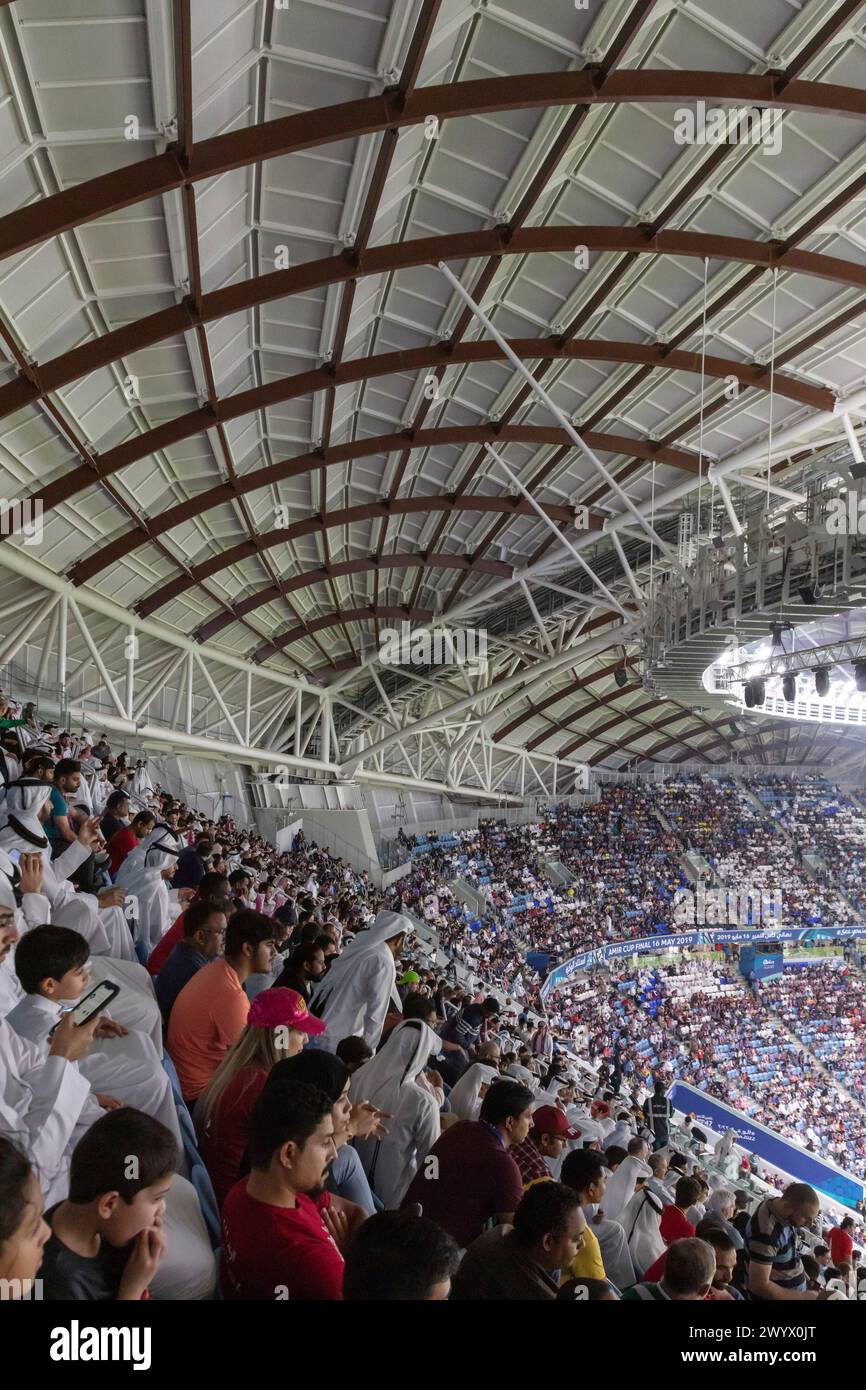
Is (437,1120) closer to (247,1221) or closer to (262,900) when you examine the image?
(247,1221)

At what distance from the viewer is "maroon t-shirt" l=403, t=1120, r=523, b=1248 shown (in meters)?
3.60

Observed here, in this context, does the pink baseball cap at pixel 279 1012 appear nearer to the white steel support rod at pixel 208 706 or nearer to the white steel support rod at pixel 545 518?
the white steel support rod at pixel 545 518

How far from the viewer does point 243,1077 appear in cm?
355

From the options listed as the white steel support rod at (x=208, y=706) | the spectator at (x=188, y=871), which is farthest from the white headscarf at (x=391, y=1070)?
the white steel support rod at (x=208, y=706)

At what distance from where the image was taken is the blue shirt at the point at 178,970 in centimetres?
479

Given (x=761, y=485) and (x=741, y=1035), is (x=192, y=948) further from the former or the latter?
(x=741, y=1035)

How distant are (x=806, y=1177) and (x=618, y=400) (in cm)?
1985

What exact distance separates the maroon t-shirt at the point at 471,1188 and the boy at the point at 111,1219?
160 centimetres

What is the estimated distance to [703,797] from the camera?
160ft

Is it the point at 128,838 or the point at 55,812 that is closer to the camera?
the point at 55,812

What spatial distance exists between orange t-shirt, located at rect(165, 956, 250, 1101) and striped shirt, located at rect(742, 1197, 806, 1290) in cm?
319

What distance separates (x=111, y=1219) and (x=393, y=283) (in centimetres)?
1249

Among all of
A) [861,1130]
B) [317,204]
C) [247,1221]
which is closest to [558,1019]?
[861,1130]

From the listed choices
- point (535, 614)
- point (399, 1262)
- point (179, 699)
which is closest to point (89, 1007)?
point (399, 1262)
